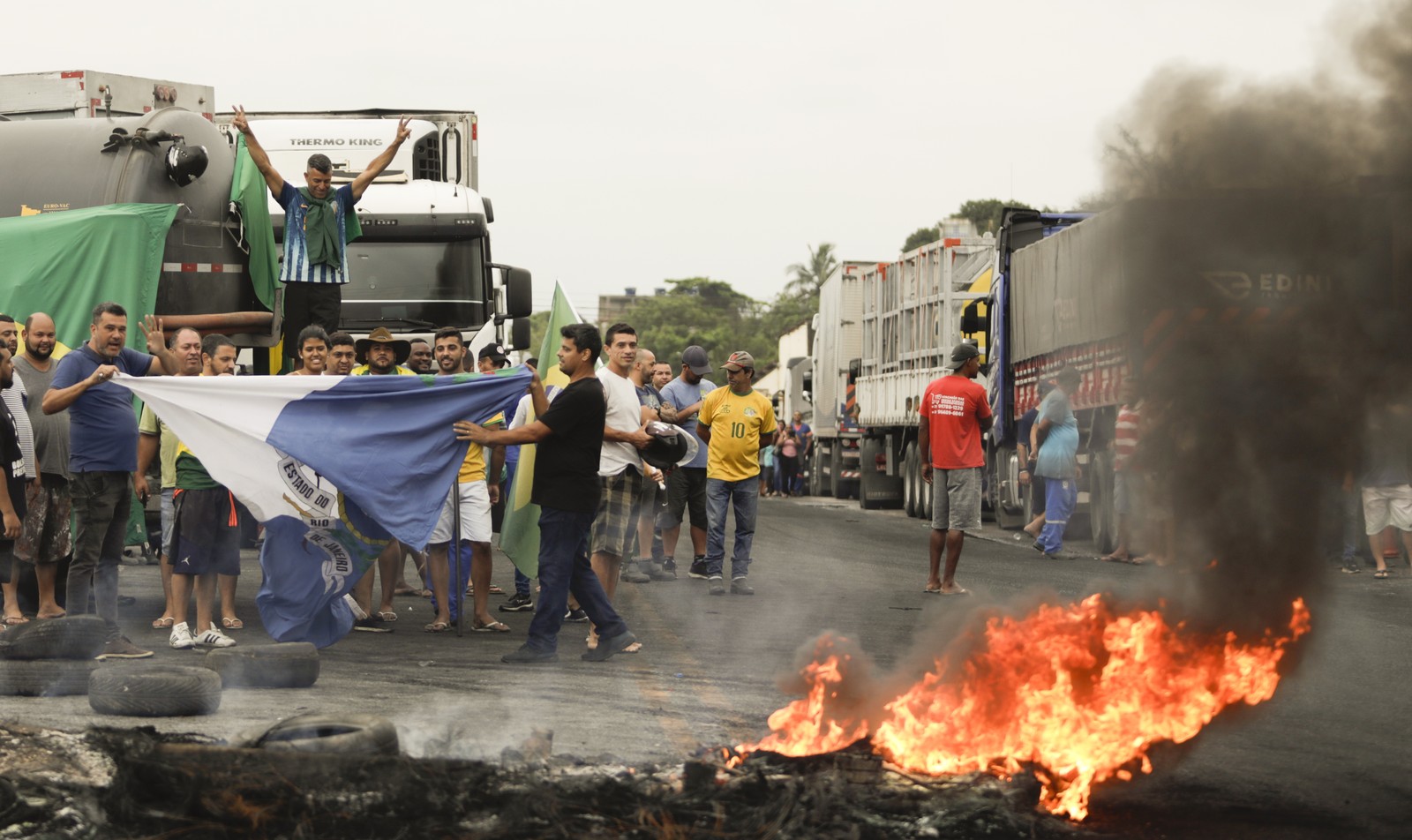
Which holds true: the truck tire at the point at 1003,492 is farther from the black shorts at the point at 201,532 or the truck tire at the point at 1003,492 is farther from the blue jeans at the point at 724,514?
the black shorts at the point at 201,532

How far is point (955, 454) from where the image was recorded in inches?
→ 500

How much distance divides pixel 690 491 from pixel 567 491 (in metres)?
5.05

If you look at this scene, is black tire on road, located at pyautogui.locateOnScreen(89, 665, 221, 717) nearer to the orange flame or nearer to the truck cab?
the orange flame

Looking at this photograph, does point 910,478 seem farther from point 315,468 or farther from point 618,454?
point 315,468

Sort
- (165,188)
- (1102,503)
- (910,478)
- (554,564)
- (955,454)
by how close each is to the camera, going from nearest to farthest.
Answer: (554,564)
(165,188)
(955,454)
(1102,503)
(910,478)

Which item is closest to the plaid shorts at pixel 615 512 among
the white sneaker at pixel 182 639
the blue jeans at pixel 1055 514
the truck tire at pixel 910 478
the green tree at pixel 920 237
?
the white sneaker at pixel 182 639

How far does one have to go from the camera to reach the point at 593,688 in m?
7.82

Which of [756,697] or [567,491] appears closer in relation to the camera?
[756,697]

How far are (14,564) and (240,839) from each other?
540 cm

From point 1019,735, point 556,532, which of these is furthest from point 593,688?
point 1019,735

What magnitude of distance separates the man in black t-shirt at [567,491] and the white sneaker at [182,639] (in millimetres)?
1751

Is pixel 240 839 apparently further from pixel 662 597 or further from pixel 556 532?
pixel 662 597

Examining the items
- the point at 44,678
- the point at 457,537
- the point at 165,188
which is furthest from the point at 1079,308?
the point at 44,678

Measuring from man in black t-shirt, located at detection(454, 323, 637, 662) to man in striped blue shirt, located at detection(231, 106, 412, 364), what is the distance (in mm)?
3175
